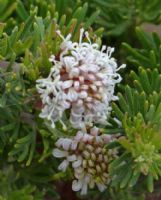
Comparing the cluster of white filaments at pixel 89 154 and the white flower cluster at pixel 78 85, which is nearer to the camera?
the white flower cluster at pixel 78 85

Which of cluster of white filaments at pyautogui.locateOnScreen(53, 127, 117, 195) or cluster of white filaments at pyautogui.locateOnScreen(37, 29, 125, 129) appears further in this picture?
cluster of white filaments at pyautogui.locateOnScreen(53, 127, 117, 195)

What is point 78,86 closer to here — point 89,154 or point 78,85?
point 78,85

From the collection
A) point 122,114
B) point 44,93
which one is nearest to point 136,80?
point 122,114

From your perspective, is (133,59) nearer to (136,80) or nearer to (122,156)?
(136,80)

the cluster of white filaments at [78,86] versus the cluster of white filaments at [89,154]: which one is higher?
the cluster of white filaments at [78,86]

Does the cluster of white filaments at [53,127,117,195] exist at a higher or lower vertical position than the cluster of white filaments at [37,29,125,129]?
lower
